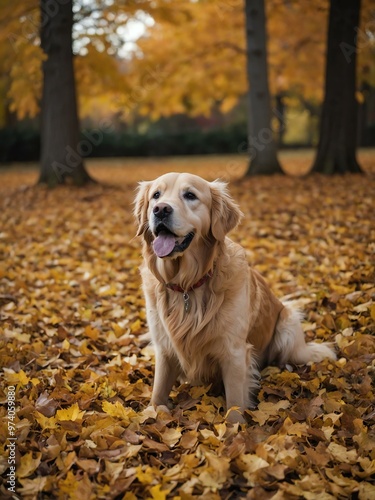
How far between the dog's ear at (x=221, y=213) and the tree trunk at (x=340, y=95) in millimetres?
8569

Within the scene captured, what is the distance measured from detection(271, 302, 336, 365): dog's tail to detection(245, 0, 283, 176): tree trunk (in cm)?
875

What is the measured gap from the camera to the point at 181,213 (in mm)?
2898

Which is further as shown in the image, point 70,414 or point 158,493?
point 70,414

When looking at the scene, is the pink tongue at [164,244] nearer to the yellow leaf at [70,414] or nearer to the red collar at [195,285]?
the red collar at [195,285]

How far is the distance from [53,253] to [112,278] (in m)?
1.42

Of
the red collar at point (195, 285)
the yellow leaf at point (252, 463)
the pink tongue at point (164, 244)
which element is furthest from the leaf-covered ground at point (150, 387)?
the pink tongue at point (164, 244)

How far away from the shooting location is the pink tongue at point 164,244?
2.88 metres

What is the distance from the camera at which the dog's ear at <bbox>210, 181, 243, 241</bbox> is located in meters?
3.05

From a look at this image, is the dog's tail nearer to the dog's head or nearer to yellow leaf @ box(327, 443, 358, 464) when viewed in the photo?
the dog's head

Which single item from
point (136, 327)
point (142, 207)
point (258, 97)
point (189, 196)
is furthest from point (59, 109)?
point (189, 196)

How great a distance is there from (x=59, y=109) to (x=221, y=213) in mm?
9326

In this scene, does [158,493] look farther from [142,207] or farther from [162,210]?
[142,207]

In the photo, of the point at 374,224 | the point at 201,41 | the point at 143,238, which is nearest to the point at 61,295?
the point at 143,238

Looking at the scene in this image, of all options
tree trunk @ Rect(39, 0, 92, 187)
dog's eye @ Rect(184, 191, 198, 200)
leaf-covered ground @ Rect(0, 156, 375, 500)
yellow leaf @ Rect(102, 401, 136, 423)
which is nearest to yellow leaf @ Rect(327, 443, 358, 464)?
leaf-covered ground @ Rect(0, 156, 375, 500)
